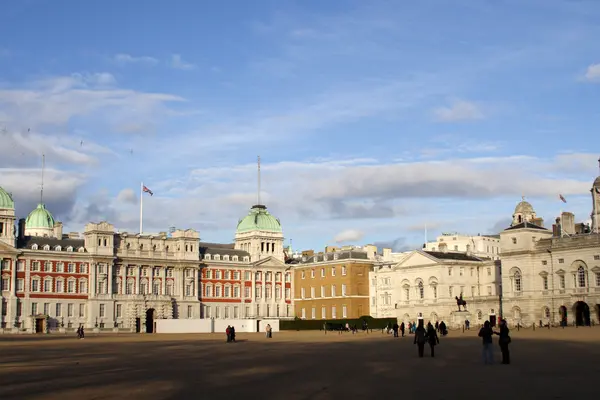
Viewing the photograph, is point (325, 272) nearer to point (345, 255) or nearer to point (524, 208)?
point (345, 255)

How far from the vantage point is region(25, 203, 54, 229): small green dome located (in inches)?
5920

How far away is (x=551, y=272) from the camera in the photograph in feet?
367

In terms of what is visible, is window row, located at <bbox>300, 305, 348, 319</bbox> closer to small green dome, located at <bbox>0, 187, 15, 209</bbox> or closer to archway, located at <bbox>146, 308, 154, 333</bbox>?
archway, located at <bbox>146, 308, 154, 333</bbox>

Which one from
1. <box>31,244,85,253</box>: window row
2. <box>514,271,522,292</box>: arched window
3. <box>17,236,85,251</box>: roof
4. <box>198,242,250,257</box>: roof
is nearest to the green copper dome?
<box>198,242,250,257</box>: roof

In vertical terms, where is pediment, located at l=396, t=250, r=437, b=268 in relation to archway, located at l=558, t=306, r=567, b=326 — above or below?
above

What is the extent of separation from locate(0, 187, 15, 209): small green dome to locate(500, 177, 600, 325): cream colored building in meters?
72.8

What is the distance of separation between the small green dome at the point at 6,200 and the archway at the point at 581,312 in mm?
82283

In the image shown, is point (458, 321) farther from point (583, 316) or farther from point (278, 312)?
point (278, 312)

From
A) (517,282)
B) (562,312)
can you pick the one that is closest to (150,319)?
(517,282)

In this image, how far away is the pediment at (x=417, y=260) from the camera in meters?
130

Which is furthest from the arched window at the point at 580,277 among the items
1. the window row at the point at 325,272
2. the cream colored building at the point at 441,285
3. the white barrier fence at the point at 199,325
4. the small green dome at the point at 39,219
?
the small green dome at the point at 39,219

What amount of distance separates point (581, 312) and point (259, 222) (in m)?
68.1

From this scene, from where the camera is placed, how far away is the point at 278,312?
6181 inches

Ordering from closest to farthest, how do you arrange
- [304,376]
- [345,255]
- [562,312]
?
[304,376], [562,312], [345,255]
